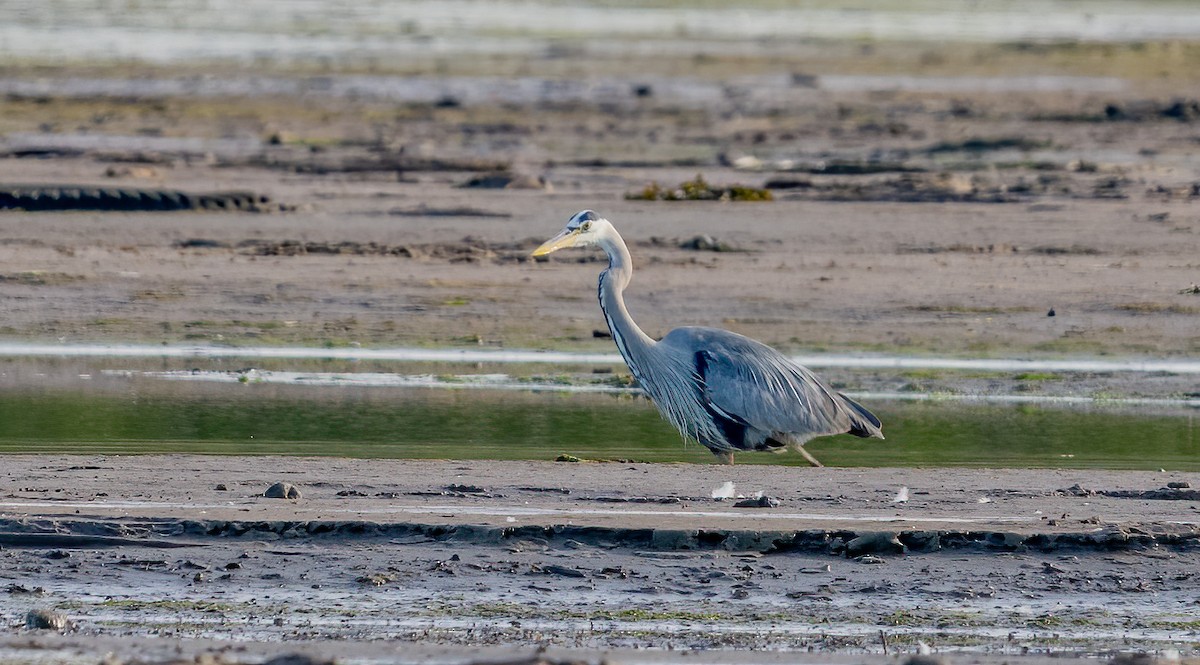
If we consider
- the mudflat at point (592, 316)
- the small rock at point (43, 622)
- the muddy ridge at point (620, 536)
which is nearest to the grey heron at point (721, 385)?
the mudflat at point (592, 316)

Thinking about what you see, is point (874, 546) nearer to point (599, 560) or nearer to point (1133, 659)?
point (599, 560)

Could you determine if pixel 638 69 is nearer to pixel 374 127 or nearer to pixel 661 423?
pixel 374 127

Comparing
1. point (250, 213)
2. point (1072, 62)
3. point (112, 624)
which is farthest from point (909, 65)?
point (112, 624)

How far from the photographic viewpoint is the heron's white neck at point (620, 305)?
29.7 feet

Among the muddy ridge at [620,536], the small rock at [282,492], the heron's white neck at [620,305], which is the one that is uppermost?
the heron's white neck at [620,305]

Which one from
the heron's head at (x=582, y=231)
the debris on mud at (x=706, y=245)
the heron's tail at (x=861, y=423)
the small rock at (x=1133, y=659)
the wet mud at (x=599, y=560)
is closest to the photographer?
the small rock at (x=1133, y=659)

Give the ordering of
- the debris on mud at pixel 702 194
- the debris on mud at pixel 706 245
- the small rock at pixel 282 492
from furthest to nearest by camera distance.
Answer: the debris on mud at pixel 702 194, the debris on mud at pixel 706 245, the small rock at pixel 282 492

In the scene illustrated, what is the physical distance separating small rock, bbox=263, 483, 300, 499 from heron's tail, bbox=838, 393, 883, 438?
2.87 meters

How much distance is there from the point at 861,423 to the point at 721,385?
752 millimetres

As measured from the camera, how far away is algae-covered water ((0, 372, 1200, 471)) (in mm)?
9516

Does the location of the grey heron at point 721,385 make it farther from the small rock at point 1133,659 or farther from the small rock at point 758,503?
the small rock at point 1133,659

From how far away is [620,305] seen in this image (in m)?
9.12

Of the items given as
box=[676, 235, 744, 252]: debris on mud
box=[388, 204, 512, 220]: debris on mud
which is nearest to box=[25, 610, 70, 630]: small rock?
box=[676, 235, 744, 252]: debris on mud

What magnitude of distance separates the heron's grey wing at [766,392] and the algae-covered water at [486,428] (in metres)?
0.63
